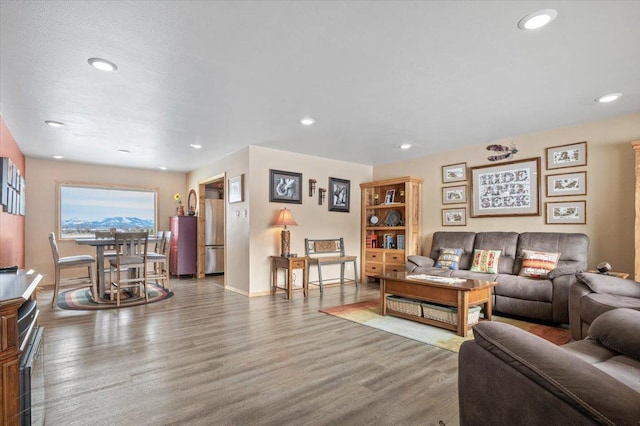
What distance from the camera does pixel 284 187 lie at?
5.51 meters

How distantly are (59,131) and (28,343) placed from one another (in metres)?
3.71

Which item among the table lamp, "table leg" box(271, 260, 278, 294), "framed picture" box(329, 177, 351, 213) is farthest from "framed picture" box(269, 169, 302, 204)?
"table leg" box(271, 260, 278, 294)

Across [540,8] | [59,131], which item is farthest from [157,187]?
[540,8]

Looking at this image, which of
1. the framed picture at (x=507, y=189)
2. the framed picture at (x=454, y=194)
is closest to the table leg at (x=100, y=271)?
the framed picture at (x=454, y=194)

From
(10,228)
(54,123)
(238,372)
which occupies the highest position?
(54,123)

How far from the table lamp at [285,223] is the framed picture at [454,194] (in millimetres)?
2605

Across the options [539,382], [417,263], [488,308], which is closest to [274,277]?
[417,263]

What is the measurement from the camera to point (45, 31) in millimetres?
2113

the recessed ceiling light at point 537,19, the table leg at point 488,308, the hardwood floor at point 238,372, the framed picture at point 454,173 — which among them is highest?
the recessed ceiling light at point 537,19

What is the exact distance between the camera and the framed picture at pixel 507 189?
4543mm

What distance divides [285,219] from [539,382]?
439 cm

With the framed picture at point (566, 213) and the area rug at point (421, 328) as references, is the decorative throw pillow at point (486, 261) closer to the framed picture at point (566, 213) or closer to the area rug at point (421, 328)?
the area rug at point (421, 328)

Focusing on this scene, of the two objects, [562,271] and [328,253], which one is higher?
[562,271]

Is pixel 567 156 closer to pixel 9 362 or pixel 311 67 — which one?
pixel 311 67
